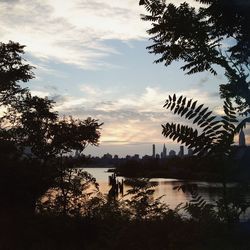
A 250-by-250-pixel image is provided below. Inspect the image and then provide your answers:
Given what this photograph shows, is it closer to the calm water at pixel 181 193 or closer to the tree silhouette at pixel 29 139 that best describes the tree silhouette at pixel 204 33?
the calm water at pixel 181 193

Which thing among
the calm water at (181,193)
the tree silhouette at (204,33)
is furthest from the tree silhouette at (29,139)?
the tree silhouette at (204,33)

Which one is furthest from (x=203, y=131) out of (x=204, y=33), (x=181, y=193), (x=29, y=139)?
(x=181, y=193)

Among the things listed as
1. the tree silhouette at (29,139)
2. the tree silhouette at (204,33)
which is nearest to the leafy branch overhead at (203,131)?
the tree silhouette at (204,33)

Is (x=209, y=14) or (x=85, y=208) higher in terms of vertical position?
(x=209, y=14)

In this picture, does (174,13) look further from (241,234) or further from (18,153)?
(18,153)

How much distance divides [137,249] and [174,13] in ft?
14.1

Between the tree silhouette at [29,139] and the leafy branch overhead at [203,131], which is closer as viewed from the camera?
the leafy branch overhead at [203,131]

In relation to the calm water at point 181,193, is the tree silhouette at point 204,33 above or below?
above

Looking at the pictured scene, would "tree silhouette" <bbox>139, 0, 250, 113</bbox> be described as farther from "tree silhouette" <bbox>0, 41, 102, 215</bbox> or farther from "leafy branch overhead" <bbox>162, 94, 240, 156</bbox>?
"tree silhouette" <bbox>0, 41, 102, 215</bbox>

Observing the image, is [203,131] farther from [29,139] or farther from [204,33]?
[29,139]

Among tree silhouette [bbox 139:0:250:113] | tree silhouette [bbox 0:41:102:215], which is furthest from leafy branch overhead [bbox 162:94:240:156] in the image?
tree silhouette [bbox 0:41:102:215]

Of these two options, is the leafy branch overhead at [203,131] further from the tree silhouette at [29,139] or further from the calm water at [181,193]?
the tree silhouette at [29,139]

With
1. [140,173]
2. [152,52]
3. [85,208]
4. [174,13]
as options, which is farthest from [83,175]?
[174,13]

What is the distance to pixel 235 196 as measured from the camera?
168 inches
